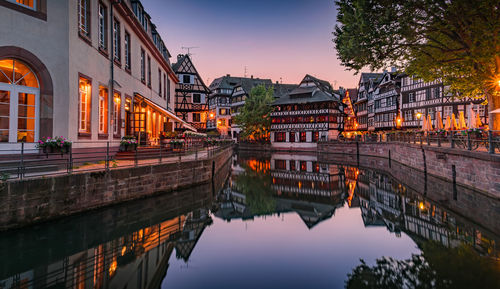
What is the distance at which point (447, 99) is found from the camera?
115ft

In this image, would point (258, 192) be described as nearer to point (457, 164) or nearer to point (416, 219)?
point (416, 219)

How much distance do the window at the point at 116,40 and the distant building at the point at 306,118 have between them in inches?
1568

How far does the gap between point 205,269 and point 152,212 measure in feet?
15.1

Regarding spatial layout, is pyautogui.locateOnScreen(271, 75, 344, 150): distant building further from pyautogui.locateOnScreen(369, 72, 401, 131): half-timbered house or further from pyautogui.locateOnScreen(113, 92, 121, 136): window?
pyautogui.locateOnScreen(113, 92, 121, 136): window

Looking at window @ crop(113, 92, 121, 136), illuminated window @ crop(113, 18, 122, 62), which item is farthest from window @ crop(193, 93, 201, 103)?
window @ crop(113, 92, 121, 136)

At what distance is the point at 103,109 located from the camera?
14.0 meters

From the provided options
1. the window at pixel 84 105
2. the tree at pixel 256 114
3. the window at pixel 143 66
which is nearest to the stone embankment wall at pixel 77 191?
the window at pixel 84 105

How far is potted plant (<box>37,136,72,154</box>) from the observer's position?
901 cm

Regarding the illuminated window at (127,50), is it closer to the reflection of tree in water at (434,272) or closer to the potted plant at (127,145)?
the potted plant at (127,145)

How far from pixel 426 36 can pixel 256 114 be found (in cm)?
3973

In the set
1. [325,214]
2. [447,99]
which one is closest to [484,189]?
[325,214]

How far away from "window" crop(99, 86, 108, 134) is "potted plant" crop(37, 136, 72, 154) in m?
4.31

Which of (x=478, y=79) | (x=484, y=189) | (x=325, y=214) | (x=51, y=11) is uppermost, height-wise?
(x=51, y=11)

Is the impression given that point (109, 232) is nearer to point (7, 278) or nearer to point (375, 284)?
point (7, 278)
